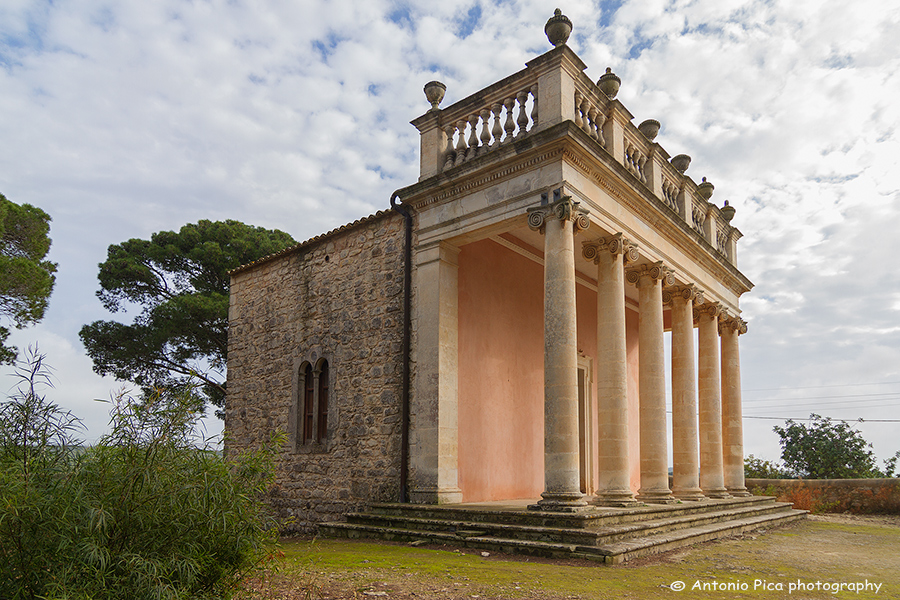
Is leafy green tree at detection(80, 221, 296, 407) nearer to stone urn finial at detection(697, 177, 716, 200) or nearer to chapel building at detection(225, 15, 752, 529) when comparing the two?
chapel building at detection(225, 15, 752, 529)

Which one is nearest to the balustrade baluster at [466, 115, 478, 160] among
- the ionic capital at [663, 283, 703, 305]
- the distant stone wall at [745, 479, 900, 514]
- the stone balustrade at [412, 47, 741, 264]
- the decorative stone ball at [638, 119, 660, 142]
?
the stone balustrade at [412, 47, 741, 264]

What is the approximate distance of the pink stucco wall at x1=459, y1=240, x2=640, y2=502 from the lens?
34.4ft

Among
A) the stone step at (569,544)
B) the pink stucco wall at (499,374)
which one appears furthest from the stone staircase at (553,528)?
the pink stucco wall at (499,374)

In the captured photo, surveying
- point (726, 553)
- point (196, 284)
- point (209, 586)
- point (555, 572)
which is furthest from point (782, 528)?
point (196, 284)

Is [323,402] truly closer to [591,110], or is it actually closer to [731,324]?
[591,110]

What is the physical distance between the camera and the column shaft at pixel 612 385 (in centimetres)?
873

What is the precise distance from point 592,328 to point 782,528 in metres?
5.26

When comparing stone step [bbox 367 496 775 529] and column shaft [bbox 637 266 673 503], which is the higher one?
column shaft [bbox 637 266 673 503]

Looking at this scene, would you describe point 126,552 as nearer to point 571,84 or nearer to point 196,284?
point 571,84

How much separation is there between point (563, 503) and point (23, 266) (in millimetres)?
13510

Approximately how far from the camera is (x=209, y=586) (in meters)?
3.75

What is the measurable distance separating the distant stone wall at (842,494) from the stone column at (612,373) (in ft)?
24.5

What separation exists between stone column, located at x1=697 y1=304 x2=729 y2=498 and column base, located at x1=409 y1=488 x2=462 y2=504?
17.5ft

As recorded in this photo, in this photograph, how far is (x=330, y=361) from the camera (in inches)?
442
